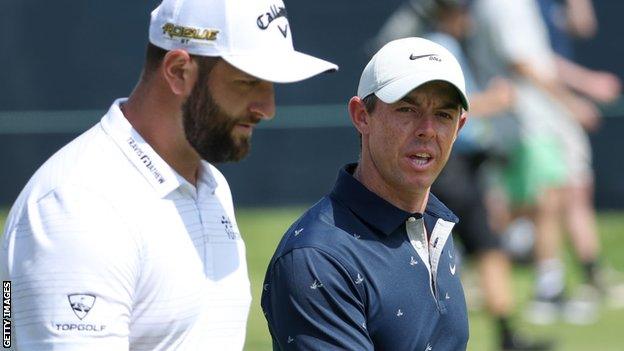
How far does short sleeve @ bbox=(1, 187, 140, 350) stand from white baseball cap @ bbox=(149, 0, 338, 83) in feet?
1.53

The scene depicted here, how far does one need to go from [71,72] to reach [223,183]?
10.1 meters

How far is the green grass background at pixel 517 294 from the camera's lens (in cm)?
856

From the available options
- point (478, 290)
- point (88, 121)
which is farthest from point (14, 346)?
point (88, 121)

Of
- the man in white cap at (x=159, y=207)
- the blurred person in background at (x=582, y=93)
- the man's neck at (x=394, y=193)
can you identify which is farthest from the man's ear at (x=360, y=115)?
the blurred person in background at (x=582, y=93)

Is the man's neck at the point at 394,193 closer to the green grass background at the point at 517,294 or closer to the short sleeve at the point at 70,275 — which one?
the short sleeve at the point at 70,275

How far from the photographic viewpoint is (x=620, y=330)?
8938 millimetres

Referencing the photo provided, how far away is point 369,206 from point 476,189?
5060 mm

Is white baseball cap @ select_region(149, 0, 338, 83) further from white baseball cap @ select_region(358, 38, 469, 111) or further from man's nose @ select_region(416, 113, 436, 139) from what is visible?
man's nose @ select_region(416, 113, 436, 139)

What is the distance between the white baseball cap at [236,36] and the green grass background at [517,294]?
4.93 metres

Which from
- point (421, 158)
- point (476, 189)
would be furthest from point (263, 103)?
point (476, 189)

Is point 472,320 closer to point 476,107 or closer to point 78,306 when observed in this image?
point 476,107

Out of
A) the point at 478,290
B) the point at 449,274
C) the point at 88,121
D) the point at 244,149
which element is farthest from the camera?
the point at 88,121

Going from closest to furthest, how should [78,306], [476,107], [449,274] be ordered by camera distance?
[78,306] → [449,274] → [476,107]

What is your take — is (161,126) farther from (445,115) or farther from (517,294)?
(517,294)
